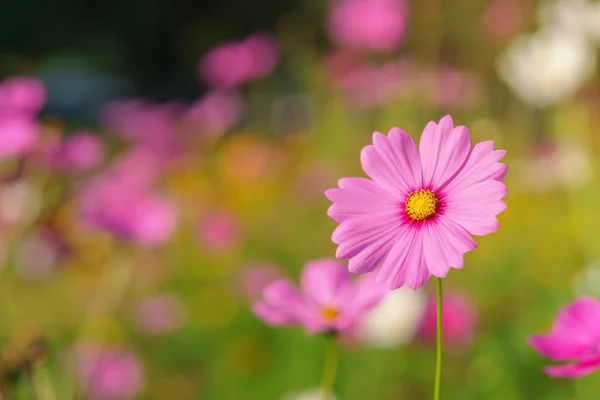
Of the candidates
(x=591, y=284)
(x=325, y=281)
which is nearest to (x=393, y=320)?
(x=591, y=284)

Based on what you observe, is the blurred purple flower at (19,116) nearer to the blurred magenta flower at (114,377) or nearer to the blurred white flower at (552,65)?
Result: the blurred magenta flower at (114,377)

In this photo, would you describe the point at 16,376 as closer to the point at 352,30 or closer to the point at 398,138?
the point at 398,138

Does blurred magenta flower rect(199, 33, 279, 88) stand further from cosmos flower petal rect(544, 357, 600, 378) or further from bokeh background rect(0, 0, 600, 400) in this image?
cosmos flower petal rect(544, 357, 600, 378)

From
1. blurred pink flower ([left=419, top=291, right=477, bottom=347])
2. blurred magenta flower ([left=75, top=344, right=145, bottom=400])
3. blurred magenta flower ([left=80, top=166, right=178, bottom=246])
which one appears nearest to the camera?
blurred magenta flower ([left=80, top=166, right=178, bottom=246])

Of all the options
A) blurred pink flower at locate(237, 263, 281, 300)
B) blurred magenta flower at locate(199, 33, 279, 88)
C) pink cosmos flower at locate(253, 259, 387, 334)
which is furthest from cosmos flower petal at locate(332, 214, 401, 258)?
blurred magenta flower at locate(199, 33, 279, 88)

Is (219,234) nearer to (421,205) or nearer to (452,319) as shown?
(452,319)

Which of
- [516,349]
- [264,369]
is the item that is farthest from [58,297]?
[516,349]

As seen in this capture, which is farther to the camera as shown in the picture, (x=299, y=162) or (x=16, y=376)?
(x=299, y=162)
